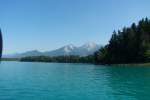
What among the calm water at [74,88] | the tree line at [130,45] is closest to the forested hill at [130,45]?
the tree line at [130,45]

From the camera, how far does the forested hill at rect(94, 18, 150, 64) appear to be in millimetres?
137700

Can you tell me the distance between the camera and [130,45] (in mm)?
145250

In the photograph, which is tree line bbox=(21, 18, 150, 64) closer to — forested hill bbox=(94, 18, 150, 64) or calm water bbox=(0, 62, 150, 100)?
forested hill bbox=(94, 18, 150, 64)

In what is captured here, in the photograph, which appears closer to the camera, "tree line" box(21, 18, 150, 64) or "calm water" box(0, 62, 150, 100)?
"calm water" box(0, 62, 150, 100)

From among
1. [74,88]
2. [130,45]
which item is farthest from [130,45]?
[74,88]

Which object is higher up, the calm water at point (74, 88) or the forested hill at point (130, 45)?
the forested hill at point (130, 45)

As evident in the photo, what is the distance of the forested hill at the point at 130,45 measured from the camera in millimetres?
137700

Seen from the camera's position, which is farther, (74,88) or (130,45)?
(130,45)

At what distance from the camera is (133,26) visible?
157125 millimetres

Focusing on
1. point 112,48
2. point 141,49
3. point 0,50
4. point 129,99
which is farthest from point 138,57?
point 0,50

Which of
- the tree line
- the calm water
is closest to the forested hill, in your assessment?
the tree line

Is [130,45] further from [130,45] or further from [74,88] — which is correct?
[74,88]

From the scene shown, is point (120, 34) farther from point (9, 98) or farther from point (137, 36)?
point (9, 98)

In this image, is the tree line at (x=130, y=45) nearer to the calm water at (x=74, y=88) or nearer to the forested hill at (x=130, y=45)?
the forested hill at (x=130, y=45)
